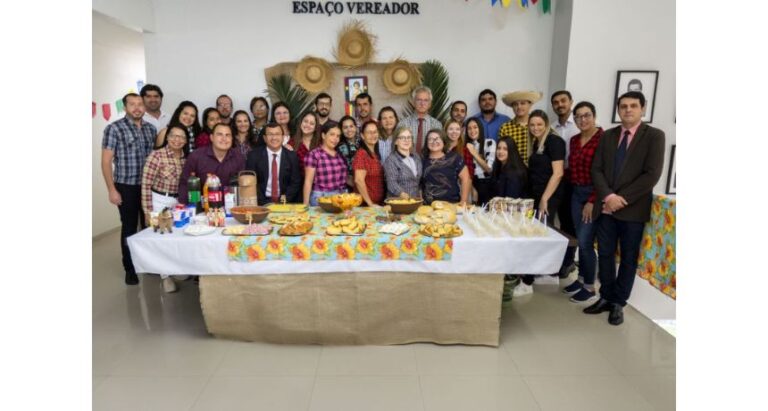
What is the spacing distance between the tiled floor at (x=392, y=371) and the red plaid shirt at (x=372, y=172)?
1341mm

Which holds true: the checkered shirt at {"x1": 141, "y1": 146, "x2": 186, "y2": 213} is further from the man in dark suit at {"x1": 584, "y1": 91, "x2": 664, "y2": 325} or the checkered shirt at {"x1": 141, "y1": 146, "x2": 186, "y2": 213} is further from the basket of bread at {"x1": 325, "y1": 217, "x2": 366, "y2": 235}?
the man in dark suit at {"x1": 584, "y1": 91, "x2": 664, "y2": 325}

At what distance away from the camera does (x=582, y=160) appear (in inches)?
142

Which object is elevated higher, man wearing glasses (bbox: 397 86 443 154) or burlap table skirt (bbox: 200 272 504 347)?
man wearing glasses (bbox: 397 86 443 154)

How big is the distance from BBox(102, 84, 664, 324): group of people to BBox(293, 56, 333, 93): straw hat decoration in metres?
1.05

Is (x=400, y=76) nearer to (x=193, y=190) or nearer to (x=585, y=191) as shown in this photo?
(x=585, y=191)

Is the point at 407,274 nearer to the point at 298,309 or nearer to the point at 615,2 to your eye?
the point at 298,309

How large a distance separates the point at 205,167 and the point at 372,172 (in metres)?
1.27

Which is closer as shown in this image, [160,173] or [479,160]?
[160,173]

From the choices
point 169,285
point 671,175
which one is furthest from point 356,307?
point 671,175

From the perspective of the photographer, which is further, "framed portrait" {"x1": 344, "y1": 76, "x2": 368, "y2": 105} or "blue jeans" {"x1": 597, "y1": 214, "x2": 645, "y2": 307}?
"framed portrait" {"x1": 344, "y1": 76, "x2": 368, "y2": 105}

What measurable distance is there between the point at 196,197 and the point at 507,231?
2114mm

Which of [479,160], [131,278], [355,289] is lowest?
[131,278]

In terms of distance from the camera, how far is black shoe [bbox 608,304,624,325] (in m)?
3.18

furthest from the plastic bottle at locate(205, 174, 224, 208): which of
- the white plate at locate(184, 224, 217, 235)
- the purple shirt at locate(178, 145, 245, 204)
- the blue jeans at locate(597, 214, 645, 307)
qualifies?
the blue jeans at locate(597, 214, 645, 307)
